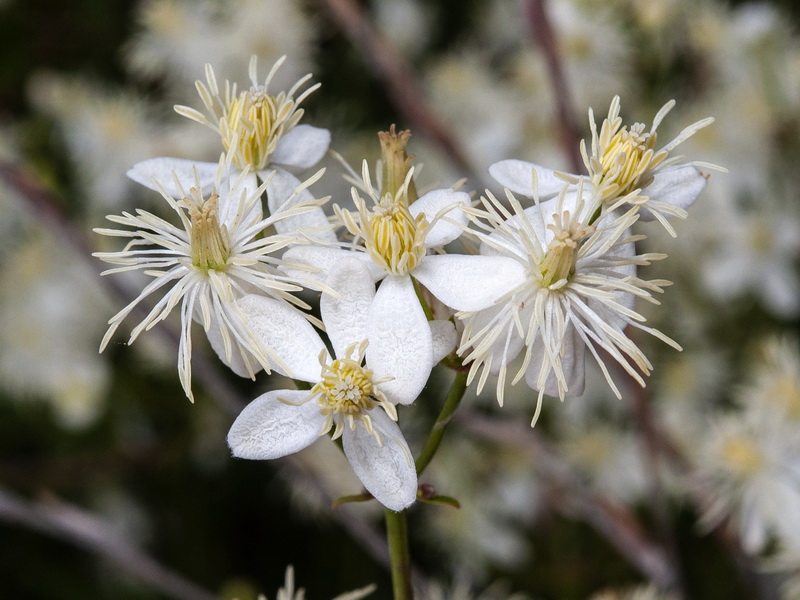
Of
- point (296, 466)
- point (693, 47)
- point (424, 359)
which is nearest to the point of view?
point (424, 359)

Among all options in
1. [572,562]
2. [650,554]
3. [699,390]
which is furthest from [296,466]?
[699,390]

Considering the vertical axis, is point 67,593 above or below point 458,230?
below

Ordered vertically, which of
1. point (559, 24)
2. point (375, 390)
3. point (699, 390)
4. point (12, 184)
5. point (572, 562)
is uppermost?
point (559, 24)

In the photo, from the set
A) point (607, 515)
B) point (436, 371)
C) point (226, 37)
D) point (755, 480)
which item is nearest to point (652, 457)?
point (607, 515)

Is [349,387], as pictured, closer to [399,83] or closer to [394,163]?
[394,163]

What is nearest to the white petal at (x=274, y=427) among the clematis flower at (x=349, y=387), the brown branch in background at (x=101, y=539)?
the clematis flower at (x=349, y=387)

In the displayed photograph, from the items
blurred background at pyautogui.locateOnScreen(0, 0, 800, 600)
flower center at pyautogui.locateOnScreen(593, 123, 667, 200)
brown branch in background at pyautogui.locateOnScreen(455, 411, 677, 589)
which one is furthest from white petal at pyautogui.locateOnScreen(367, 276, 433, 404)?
blurred background at pyautogui.locateOnScreen(0, 0, 800, 600)

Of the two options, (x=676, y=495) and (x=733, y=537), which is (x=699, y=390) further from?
(x=733, y=537)
